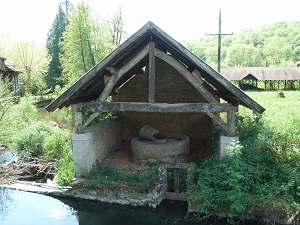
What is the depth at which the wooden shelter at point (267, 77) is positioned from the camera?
42.5 m

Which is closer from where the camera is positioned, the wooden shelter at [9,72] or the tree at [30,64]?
the wooden shelter at [9,72]

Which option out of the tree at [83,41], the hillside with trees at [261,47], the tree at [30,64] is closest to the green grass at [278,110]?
the tree at [83,41]

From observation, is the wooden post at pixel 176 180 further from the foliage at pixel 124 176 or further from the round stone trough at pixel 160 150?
the round stone trough at pixel 160 150

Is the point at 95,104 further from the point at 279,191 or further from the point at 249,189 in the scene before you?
the point at 279,191

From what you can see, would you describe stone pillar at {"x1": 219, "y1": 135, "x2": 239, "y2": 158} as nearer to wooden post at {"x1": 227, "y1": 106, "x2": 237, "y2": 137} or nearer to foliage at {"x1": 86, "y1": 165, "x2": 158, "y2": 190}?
wooden post at {"x1": 227, "y1": 106, "x2": 237, "y2": 137}

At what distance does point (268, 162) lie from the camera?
22.6 ft

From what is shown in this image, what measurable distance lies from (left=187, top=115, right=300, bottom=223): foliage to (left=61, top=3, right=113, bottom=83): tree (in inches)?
736

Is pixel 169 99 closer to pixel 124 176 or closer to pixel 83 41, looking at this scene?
pixel 124 176

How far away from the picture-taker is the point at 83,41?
23453mm

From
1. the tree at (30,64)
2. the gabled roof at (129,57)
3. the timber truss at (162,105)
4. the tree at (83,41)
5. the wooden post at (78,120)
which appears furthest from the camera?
the tree at (30,64)

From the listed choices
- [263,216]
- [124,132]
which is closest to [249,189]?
[263,216]

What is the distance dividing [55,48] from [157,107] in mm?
35057

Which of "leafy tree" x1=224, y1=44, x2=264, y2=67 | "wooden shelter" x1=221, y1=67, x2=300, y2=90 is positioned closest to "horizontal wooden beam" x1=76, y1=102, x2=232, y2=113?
→ "wooden shelter" x1=221, y1=67, x2=300, y2=90

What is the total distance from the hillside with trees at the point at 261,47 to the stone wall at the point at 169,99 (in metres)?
56.1
